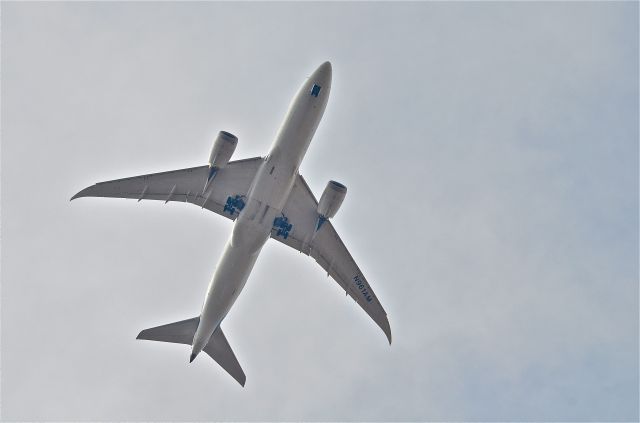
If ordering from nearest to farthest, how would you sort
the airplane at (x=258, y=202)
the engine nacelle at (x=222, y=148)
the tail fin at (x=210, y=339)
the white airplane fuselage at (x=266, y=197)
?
the white airplane fuselage at (x=266, y=197), the airplane at (x=258, y=202), the engine nacelle at (x=222, y=148), the tail fin at (x=210, y=339)

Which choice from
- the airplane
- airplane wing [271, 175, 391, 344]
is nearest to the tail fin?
the airplane

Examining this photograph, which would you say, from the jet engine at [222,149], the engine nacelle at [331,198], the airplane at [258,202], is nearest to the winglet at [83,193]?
the airplane at [258,202]

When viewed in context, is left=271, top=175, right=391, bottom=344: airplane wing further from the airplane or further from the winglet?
the winglet

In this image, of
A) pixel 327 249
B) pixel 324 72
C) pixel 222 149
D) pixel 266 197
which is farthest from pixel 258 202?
pixel 324 72

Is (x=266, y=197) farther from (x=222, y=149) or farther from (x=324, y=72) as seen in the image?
(x=324, y=72)

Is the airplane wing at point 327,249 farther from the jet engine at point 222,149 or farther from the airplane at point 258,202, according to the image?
the jet engine at point 222,149

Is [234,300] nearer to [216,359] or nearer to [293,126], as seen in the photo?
[216,359]

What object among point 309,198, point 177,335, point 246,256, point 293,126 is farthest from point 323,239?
point 177,335
